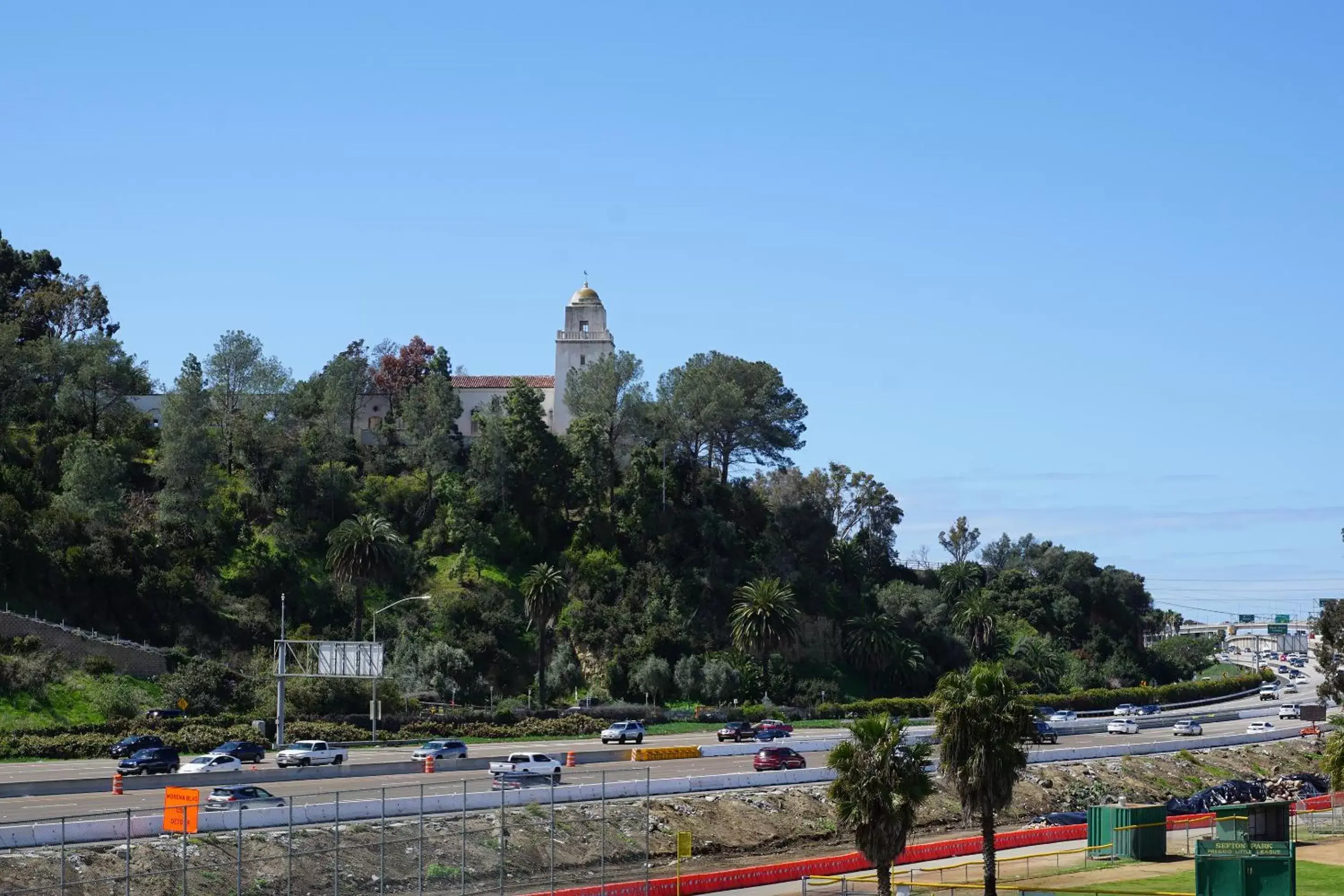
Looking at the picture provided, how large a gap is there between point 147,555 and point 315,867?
58.4 meters

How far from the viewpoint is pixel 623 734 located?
273 feet

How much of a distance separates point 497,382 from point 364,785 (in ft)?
263

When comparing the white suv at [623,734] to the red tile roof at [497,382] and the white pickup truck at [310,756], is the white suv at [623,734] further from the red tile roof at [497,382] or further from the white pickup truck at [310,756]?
the red tile roof at [497,382]

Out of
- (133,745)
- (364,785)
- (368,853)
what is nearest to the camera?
(368,853)

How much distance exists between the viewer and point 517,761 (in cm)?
6494

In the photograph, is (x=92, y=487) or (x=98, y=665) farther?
(x=92, y=487)

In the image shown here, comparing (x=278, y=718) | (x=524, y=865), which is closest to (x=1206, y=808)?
(x=524, y=865)

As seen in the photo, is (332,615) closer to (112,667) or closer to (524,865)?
(112,667)

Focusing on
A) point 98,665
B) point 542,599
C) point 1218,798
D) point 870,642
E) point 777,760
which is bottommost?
point 1218,798

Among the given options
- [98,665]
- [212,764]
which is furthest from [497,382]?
[212,764]

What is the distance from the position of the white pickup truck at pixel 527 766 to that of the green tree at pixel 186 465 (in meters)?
47.7

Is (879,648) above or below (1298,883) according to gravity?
above

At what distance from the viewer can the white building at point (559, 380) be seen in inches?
5300

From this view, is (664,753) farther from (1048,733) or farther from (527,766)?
(1048,733)
